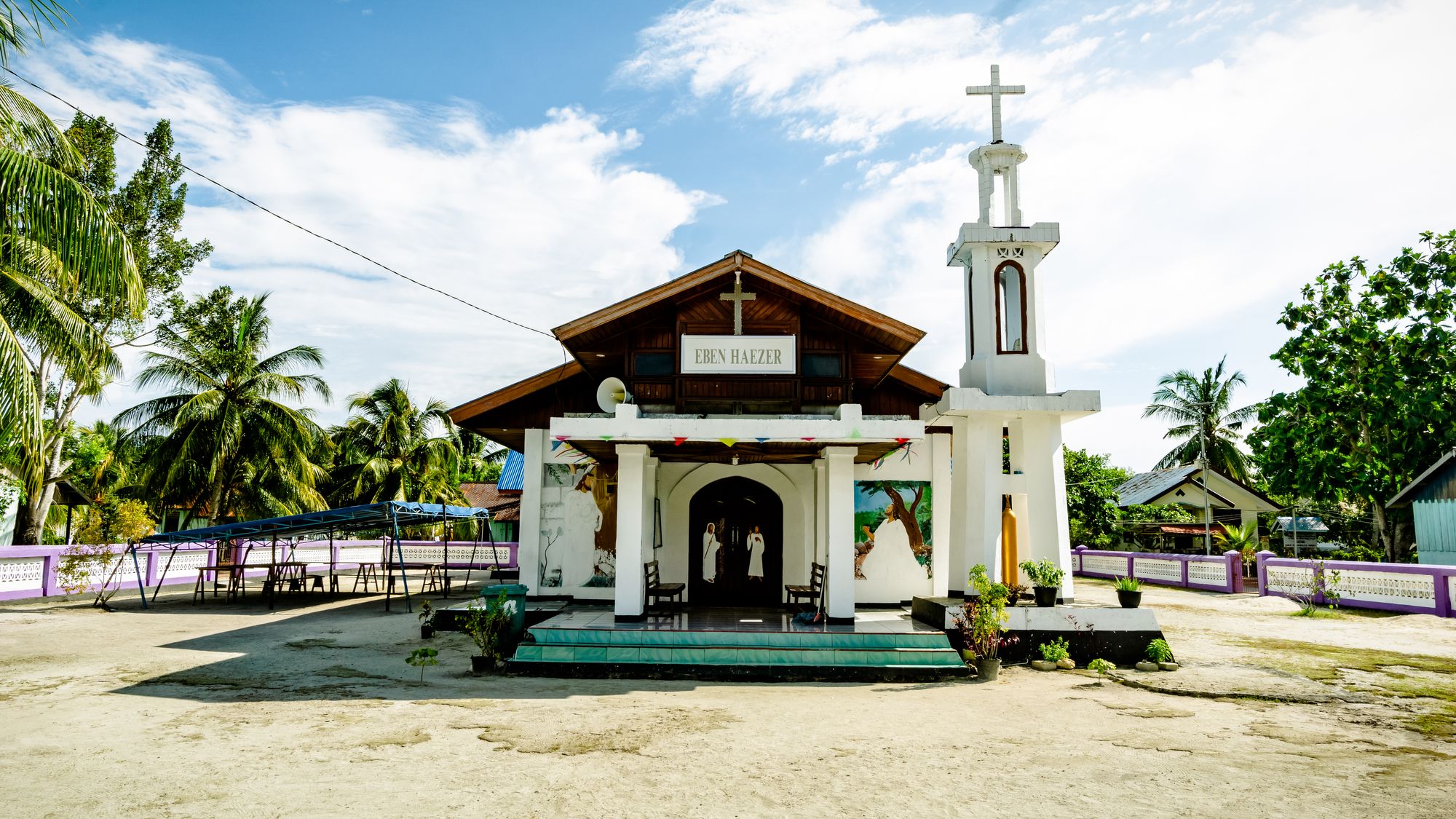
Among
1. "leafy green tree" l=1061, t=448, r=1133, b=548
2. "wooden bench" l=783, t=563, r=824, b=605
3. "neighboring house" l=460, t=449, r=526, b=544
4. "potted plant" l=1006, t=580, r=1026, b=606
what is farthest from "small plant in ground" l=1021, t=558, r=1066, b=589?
"leafy green tree" l=1061, t=448, r=1133, b=548

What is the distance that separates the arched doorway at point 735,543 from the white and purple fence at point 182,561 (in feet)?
26.2

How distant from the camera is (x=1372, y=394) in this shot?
23.7 metres

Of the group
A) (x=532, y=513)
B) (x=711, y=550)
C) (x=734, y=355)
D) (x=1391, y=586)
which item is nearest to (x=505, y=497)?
(x=532, y=513)

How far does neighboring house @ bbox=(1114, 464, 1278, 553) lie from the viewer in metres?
32.8

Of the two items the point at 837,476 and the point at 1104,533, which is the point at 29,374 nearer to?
the point at 837,476

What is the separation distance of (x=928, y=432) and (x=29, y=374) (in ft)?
41.6

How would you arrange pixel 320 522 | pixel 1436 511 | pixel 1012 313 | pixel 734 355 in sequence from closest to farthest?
pixel 734 355, pixel 1012 313, pixel 320 522, pixel 1436 511

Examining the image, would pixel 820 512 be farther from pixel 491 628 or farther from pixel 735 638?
pixel 491 628

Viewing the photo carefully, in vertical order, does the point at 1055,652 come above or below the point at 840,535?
below

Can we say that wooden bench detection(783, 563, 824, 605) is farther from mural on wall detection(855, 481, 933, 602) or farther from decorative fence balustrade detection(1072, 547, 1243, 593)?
decorative fence balustrade detection(1072, 547, 1243, 593)

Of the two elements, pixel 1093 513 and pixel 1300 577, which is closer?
pixel 1300 577

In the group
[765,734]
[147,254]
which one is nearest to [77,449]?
[147,254]

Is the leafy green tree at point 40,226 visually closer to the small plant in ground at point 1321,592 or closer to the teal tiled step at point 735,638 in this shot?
the teal tiled step at point 735,638

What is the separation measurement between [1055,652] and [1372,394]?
19.0 m
